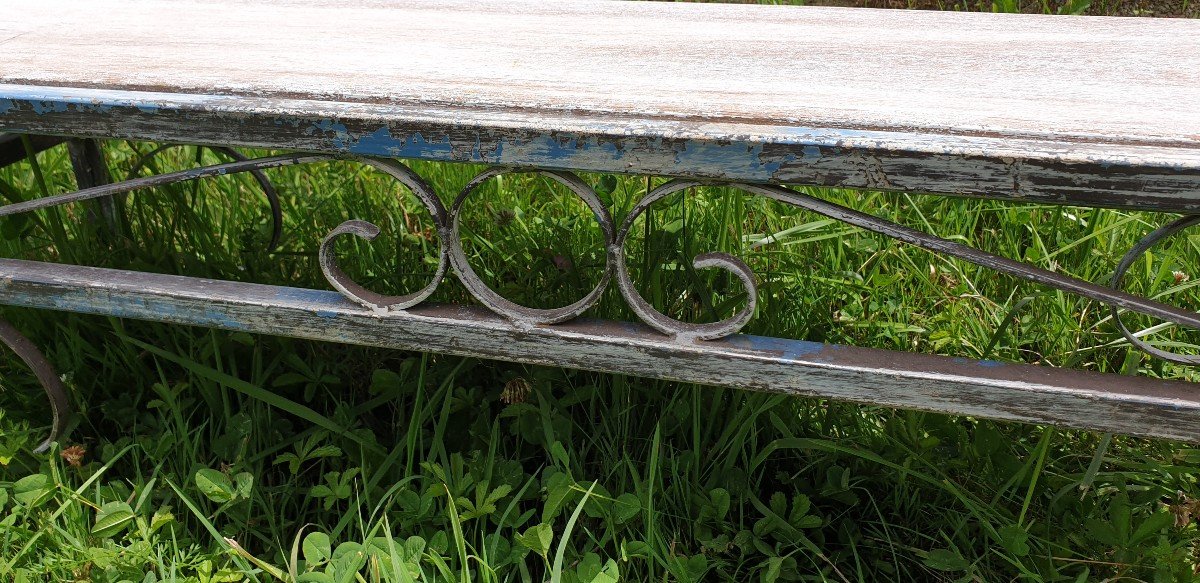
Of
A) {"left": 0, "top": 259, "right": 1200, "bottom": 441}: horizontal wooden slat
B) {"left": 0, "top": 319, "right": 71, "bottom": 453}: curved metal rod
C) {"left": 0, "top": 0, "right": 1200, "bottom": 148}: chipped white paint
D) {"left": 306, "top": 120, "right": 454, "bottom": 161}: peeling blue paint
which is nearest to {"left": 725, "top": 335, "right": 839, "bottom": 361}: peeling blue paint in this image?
{"left": 0, "top": 259, "right": 1200, "bottom": 441}: horizontal wooden slat

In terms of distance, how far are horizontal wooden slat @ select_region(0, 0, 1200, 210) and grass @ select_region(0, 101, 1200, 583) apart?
461 mm

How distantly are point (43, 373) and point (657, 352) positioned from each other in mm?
1041

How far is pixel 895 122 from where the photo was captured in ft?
3.53

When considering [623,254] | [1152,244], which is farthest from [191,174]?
[1152,244]

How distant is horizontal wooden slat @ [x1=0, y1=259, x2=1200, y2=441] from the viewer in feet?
3.76

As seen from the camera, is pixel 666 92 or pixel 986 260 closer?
pixel 986 260

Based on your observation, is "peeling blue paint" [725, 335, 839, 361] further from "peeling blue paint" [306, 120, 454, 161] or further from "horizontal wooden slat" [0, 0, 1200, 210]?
"peeling blue paint" [306, 120, 454, 161]

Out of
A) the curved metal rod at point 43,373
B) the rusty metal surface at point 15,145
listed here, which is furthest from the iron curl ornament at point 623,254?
the rusty metal surface at point 15,145

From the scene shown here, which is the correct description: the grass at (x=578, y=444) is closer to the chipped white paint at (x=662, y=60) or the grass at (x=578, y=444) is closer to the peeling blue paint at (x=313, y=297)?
the peeling blue paint at (x=313, y=297)

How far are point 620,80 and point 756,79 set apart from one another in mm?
178

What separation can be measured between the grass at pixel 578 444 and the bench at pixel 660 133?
335 mm

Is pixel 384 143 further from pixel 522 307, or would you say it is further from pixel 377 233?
pixel 522 307

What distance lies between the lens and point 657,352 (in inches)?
49.0

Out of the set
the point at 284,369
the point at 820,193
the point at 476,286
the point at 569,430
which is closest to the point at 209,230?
the point at 284,369
